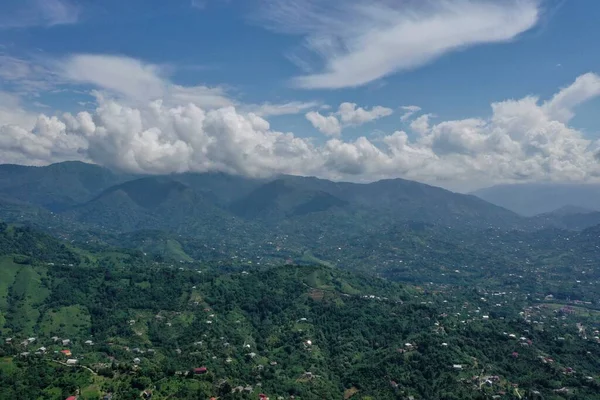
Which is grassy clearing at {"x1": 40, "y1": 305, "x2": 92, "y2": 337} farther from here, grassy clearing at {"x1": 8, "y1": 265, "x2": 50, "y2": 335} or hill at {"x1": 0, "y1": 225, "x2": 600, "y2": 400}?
grassy clearing at {"x1": 8, "y1": 265, "x2": 50, "y2": 335}

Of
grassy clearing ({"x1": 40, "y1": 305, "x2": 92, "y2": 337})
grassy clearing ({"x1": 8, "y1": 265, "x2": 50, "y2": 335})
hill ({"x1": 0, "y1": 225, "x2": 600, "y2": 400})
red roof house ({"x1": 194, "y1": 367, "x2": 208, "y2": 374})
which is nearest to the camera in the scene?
hill ({"x1": 0, "y1": 225, "x2": 600, "y2": 400})

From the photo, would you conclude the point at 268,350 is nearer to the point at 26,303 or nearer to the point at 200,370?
the point at 200,370

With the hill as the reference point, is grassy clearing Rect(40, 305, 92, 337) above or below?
below

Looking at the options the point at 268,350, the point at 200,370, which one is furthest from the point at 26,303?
the point at 200,370

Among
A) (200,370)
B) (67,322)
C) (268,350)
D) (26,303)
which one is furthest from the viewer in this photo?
(26,303)

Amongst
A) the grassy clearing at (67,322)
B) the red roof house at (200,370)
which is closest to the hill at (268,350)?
the grassy clearing at (67,322)

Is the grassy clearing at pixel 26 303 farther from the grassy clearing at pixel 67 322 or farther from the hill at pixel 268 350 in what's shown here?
the grassy clearing at pixel 67 322

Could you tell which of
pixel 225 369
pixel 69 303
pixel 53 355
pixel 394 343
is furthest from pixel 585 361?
pixel 69 303

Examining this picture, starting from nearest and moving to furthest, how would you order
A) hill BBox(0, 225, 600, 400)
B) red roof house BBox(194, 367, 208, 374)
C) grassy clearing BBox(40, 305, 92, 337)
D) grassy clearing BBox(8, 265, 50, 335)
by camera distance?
1. hill BBox(0, 225, 600, 400)
2. red roof house BBox(194, 367, 208, 374)
3. grassy clearing BBox(40, 305, 92, 337)
4. grassy clearing BBox(8, 265, 50, 335)

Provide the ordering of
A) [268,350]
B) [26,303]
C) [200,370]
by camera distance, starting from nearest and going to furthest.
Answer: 1. [200,370]
2. [268,350]
3. [26,303]

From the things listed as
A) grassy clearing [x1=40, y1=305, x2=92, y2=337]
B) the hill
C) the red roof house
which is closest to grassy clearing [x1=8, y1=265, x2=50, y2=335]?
the hill

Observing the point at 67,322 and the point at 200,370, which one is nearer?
the point at 200,370
